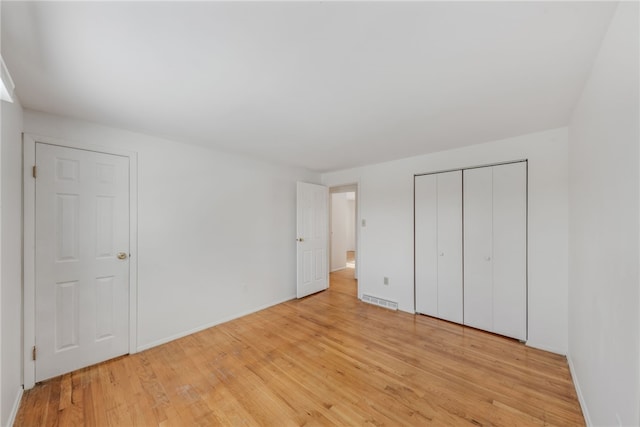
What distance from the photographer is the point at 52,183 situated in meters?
2.07

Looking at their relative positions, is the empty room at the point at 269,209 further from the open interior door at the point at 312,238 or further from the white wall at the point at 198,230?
the open interior door at the point at 312,238

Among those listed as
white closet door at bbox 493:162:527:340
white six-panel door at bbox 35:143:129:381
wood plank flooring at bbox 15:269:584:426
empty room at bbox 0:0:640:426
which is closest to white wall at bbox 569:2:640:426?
empty room at bbox 0:0:640:426

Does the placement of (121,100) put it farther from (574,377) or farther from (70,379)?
(574,377)

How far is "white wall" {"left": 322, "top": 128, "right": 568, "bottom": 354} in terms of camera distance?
A: 244 cm

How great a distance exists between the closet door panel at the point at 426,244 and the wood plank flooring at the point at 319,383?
494mm

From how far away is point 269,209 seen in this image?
150 inches

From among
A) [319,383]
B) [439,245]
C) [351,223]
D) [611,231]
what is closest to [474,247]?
[439,245]

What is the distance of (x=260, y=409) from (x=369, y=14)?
2.49 m

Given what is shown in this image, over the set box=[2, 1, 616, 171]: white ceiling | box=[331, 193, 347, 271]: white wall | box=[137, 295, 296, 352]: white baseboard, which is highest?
box=[2, 1, 616, 171]: white ceiling

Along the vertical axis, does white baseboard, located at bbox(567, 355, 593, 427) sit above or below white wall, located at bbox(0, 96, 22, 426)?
below

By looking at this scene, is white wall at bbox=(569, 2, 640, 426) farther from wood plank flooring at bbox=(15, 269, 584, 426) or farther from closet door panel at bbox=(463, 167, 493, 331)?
closet door panel at bbox=(463, 167, 493, 331)

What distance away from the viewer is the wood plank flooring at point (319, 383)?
1.67 meters

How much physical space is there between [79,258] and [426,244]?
3901 millimetres

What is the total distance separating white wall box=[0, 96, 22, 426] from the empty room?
3 cm
